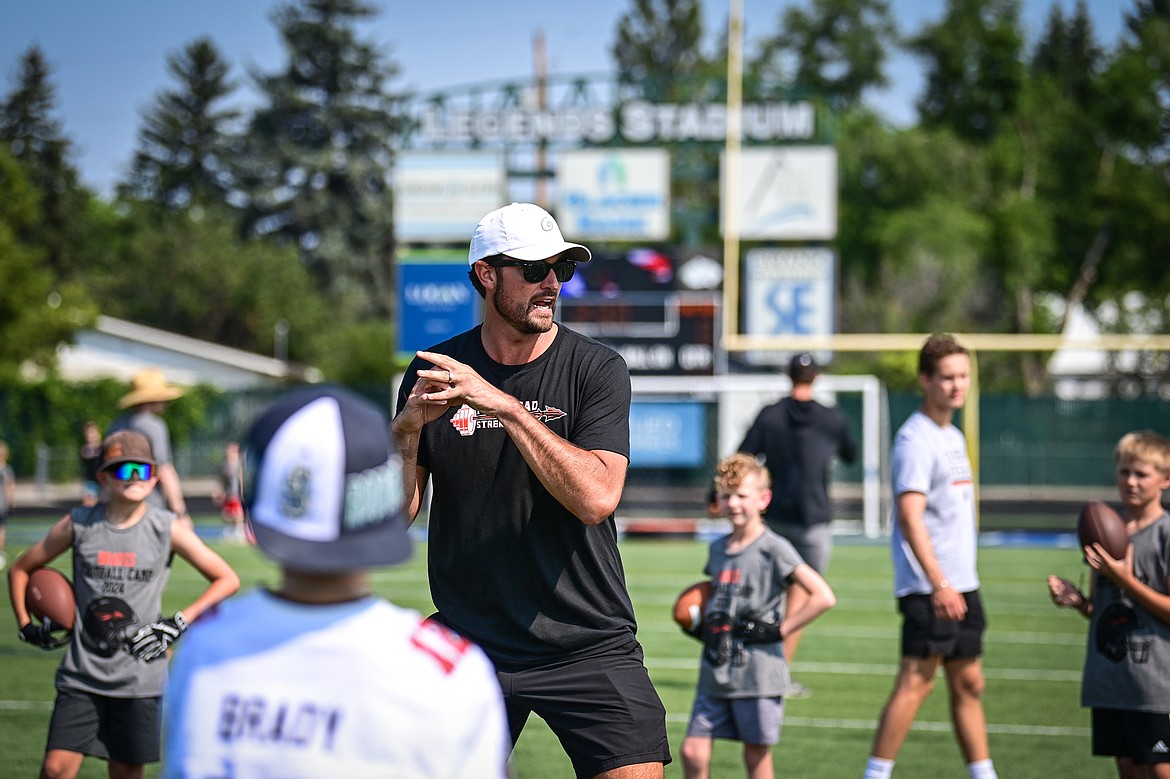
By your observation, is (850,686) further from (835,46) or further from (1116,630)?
(835,46)

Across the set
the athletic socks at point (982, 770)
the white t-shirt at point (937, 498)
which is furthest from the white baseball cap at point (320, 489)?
the athletic socks at point (982, 770)

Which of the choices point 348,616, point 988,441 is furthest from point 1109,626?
point 988,441

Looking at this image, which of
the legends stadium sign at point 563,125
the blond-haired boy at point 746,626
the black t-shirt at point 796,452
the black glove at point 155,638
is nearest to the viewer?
the black glove at point 155,638

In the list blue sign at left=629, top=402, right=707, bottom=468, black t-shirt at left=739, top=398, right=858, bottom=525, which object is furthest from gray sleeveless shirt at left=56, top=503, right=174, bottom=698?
blue sign at left=629, top=402, right=707, bottom=468

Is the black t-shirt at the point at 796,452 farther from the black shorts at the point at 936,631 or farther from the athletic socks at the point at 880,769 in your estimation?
the athletic socks at the point at 880,769

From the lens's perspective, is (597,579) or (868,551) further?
(868,551)

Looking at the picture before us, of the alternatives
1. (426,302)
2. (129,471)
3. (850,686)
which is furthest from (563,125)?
(129,471)

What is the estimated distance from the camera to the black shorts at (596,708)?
12.9ft

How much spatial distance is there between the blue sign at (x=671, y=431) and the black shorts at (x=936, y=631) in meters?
16.9

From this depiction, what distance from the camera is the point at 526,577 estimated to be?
13.2 ft

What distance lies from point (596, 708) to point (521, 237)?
54.7 inches

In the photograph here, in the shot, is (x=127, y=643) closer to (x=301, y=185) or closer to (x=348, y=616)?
(x=348, y=616)

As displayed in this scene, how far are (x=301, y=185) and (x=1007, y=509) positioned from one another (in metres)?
43.9

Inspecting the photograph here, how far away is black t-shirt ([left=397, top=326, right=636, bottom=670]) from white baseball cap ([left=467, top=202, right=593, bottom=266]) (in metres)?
0.32
